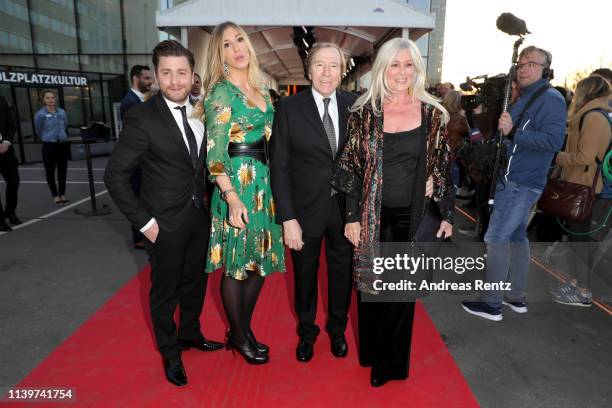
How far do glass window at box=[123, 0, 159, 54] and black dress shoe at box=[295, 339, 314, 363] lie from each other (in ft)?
56.0

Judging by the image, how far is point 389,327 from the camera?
2.28 m

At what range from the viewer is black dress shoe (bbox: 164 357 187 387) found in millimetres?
2311

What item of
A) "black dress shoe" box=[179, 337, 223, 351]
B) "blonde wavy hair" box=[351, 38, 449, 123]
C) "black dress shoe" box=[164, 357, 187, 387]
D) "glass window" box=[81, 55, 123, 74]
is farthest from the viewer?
"glass window" box=[81, 55, 123, 74]

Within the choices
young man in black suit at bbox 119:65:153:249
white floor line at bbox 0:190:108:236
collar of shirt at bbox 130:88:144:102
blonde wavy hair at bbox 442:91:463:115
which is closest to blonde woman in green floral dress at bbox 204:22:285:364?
young man in black suit at bbox 119:65:153:249

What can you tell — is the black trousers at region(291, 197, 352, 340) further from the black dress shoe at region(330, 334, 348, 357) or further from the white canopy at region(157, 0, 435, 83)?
Answer: the white canopy at region(157, 0, 435, 83)

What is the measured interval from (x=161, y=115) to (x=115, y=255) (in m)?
3.02

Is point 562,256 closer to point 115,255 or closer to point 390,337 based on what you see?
point 390,337

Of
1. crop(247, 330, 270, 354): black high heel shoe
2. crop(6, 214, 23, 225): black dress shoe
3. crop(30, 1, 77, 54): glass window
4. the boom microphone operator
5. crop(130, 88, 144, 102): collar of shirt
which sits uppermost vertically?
crop(30, 1, 77, 54): glass window

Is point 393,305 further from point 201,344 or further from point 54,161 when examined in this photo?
point 54,161

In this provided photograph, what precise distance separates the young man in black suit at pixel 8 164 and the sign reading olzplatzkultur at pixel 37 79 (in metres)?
5.78

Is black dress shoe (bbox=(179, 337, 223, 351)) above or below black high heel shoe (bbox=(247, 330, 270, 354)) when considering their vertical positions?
below

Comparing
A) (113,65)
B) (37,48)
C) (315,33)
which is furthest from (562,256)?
(37,48)

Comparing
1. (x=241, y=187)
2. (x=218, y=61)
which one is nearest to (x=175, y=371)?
(x=241, y=187)

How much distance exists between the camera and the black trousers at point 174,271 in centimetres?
218
